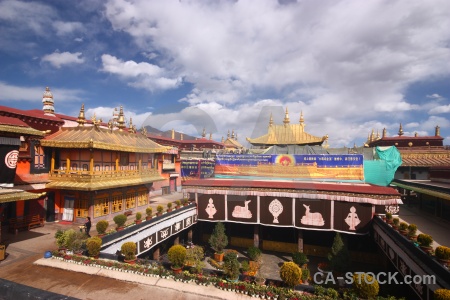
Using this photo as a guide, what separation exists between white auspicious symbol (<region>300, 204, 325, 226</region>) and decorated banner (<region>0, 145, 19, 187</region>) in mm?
22173

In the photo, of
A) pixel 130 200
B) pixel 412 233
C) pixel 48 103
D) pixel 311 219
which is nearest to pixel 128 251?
pixel 130 200

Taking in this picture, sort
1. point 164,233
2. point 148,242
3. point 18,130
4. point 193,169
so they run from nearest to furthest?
point 18,130 < point 148,242 < point 164,233 < point 193,169

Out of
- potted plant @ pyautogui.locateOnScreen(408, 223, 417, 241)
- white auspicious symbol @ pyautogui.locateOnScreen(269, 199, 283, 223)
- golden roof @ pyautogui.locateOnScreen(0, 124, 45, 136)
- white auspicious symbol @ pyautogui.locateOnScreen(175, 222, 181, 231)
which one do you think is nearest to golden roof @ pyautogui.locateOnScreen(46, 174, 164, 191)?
golden roof @ pyautogui.locateOnScreen(0, 124, 45, 136)

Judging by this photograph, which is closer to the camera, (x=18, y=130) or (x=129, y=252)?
(x=129, y=252)

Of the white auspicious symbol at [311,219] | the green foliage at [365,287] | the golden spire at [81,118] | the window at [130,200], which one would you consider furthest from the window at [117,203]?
the green foliage at [365,287]

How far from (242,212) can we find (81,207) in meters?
14.8

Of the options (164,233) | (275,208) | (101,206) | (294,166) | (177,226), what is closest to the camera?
(164,233)

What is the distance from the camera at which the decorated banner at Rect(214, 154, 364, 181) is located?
1003 inches

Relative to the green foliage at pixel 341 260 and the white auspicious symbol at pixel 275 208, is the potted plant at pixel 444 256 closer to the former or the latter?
the green foliage at pixel 341 260

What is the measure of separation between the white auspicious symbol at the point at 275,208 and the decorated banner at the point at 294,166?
6391mm

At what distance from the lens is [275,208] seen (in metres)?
22.2

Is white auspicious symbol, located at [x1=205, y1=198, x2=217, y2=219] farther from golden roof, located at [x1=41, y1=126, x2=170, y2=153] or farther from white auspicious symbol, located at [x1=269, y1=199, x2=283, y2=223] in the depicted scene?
golden roof, located at [x1=41, y1=126, x2=170, y2=153]

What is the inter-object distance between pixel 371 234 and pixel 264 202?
9102mm

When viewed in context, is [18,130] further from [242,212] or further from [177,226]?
[242,212]
